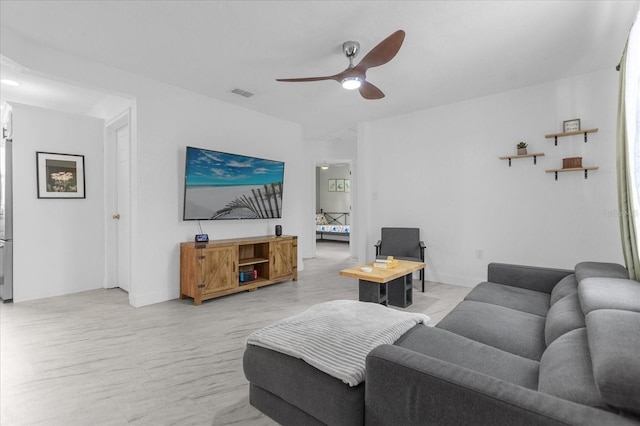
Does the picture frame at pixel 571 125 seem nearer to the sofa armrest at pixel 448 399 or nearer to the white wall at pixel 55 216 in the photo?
the sofa armrest at pixel 448 399

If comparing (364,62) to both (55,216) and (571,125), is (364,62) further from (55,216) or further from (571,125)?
(55,216)

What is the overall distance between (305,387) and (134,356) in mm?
1787

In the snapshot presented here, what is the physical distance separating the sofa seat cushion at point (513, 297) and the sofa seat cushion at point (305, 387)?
1492mm

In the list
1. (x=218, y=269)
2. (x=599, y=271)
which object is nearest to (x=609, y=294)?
(x=599, y=271)

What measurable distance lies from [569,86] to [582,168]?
1.02 m

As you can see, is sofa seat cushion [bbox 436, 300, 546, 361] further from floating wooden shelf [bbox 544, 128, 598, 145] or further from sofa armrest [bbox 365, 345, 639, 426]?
floating wooden shelf [bbox 544, 128, 598, 145]

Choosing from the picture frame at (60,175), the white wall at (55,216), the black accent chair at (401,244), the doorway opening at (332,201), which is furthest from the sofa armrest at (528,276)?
the doorway opening at (332,201)

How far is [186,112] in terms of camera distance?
411 centimetres

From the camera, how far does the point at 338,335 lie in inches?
63.1

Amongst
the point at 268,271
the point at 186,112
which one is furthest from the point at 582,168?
the point at 186,112

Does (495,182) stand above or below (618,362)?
above

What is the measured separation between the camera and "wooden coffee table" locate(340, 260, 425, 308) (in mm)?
3121

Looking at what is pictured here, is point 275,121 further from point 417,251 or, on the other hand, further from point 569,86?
point 569,86

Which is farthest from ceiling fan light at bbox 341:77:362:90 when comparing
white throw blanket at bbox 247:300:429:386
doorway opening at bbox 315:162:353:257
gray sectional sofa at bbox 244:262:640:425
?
doorway opening at bbox 315:162:353:257
